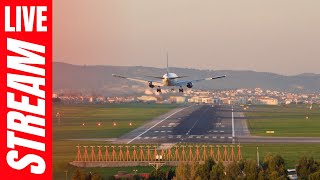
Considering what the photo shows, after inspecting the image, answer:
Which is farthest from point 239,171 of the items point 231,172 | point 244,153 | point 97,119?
point 97,119

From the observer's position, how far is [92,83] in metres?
92.6

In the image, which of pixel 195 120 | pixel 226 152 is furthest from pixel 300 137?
pixel 195 120

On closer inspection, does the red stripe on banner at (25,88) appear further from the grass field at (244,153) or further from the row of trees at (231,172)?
the grass field at (244,153)

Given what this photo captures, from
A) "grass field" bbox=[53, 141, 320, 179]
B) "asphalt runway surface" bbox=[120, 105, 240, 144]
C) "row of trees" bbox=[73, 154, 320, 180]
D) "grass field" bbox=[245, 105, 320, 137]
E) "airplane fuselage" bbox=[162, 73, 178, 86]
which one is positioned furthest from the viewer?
"grass field" bbox=[245, 105, 320, 137]

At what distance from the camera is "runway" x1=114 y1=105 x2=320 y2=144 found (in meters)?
118

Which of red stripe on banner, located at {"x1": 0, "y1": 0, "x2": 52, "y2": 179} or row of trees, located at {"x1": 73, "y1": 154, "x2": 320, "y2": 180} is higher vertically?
red stripe on banner, located at {"x1": 0, "y1": 0, "x2": 52, "y2": 179}

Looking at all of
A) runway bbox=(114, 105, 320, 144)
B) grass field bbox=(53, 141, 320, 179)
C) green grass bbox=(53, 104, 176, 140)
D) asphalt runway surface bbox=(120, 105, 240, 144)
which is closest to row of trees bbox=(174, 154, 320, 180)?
grass field bbox=(53, 141, 320, 179)

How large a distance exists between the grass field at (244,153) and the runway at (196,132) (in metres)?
8.27

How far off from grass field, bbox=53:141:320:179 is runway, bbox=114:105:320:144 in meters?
8.27

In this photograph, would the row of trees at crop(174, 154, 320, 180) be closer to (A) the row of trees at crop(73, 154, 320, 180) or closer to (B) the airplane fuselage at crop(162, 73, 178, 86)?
(A) the row of trees at crop(73, 154, 320, 180)

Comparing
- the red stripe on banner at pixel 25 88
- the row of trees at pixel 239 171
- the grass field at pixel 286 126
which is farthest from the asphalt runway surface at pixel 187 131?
the red stripe on banner at pixel 25 88

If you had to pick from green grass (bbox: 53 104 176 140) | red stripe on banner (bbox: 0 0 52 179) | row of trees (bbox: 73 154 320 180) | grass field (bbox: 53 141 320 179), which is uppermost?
red stripe on banner (bbox: 0 0 52 179)

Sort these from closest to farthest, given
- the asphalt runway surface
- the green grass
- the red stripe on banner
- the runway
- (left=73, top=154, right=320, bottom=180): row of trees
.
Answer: the red stripe on banner, (left=73, top=154, right=320, bottom=180): row of trees, the runway, the asphalt runway surface, the green grass

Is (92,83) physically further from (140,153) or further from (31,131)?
(31,131)
